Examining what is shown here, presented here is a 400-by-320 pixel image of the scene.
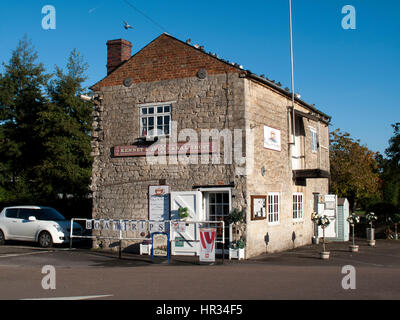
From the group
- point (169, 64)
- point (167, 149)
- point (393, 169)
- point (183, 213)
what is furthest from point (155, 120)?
point (393, 169)

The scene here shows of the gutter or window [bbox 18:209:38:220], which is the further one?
window [bbox 18:209:38:220]

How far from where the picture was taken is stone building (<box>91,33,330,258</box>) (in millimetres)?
15734

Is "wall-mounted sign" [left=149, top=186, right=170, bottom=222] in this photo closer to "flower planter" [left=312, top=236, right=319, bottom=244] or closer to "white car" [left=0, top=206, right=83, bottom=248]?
"white car" [left=0, top=206, right=83, bottom=248]

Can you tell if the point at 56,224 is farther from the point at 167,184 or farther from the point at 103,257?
the point at 167,184

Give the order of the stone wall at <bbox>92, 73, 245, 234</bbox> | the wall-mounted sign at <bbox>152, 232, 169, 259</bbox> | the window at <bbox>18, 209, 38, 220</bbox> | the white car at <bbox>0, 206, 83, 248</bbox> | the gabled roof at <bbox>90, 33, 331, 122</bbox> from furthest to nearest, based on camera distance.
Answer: the window at <bbox>18, 209, 38, 220</bbox>, the white car at <bbox>0, 206, 83, 248</bbox>, the gabled roof at <bbox>90, 33, 331, 122</bbox>, the stone wall at <bbox>92, 73, 245, 234</bbox>, the wall-mounted sign at <bbox>152, 232, 169, 259</bbox>

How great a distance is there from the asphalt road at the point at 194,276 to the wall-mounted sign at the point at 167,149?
377cm

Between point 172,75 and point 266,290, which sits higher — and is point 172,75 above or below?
above

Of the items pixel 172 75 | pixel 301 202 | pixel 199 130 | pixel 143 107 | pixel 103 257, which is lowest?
pixel 103 257

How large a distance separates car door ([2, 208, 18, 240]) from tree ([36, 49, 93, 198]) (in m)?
8.64

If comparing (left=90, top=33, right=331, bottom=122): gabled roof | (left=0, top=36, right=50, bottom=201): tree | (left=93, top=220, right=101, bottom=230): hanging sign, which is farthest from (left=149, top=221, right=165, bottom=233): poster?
(left=0, top=36, right=50, bottom=201): tree

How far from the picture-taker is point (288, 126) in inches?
758

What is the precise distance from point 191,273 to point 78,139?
19.4 m

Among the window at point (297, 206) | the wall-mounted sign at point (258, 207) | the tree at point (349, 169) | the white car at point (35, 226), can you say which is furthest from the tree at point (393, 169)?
the white car at point (35, 226)
